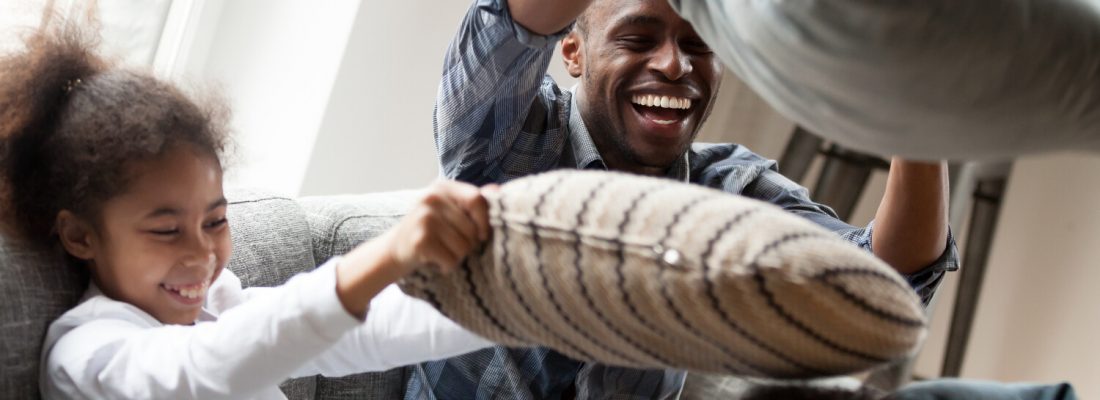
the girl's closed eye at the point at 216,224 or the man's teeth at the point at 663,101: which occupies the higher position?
the man's teeth at the point at 663,101

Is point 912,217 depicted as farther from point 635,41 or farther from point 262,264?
point 262,264

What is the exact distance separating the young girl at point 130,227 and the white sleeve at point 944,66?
33 centimetres

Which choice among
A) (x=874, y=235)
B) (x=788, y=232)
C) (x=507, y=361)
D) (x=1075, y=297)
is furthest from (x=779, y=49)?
(x=1075, y=297)

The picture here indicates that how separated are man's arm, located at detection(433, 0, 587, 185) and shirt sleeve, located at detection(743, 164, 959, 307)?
0.20 metres

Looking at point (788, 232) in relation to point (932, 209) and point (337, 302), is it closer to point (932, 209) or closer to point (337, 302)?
point (337, 302)

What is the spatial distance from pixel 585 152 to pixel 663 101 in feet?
0.29

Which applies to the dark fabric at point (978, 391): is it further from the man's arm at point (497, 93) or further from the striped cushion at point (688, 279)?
the man's arm at point (497, 93)

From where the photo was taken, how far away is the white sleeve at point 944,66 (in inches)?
17.6

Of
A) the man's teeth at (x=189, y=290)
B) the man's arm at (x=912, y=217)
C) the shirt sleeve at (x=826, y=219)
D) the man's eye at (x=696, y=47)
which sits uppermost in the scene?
the man's eye at (x=696, y=47)

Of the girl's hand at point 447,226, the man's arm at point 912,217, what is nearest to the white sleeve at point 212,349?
the girl's hand at point 447,226

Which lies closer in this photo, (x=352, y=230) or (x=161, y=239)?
(x=161, y=239)

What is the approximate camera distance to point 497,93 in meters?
1.01

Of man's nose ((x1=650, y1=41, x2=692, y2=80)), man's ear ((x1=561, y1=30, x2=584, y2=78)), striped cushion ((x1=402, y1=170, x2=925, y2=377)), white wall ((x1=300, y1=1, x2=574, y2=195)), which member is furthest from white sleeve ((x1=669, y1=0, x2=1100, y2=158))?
white wall ((x1=300, y1=1, x2=574, y2=195))

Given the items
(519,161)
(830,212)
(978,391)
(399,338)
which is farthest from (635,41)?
(978,391)
